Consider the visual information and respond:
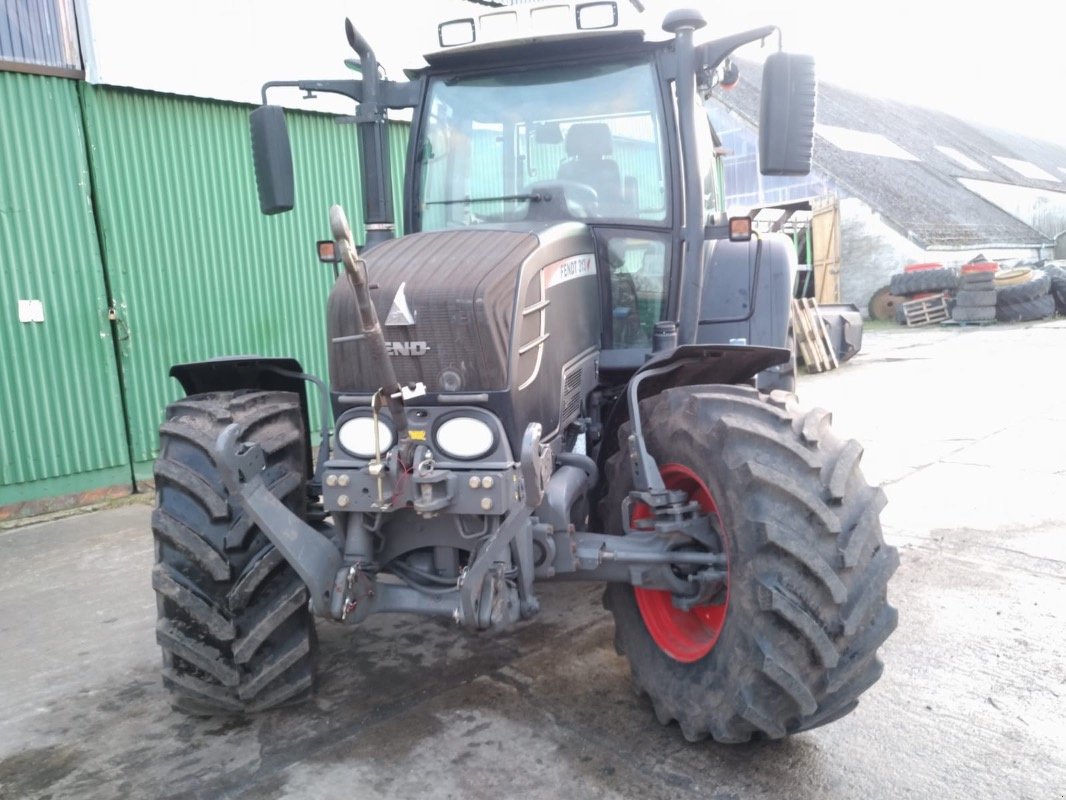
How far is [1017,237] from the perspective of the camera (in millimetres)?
27328

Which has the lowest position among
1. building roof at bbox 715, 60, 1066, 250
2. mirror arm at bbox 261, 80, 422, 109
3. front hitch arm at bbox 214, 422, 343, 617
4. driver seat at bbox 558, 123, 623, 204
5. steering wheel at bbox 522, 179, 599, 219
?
front hitch arm at bbox 214, 422, 343, 617

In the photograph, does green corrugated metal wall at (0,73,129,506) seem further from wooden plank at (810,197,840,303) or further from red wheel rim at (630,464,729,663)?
wooden plank at (810,197,840,303)

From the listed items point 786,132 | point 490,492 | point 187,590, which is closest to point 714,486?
point 490,492

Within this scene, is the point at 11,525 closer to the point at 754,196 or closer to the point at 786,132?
the point at 786,132

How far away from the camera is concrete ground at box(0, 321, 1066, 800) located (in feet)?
9.20

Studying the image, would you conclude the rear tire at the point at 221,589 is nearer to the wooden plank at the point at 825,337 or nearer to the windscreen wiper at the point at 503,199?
the windscreen wiper at the point at 503,199

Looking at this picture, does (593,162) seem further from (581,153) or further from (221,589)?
(221,589)

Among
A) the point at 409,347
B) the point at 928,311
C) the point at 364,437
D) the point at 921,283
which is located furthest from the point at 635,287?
the point at 921,283

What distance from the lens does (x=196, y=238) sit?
7.40 m

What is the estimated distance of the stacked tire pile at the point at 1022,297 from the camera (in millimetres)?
18938

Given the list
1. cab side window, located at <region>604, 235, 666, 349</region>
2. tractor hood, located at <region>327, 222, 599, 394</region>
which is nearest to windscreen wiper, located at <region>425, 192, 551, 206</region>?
cab side window, located at <region>604, 235, 666, 349</region>

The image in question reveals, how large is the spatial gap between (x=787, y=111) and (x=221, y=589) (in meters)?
2.66

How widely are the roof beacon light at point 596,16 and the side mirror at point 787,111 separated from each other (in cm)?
65

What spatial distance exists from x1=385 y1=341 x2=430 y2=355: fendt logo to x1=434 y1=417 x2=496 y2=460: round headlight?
0.24m
